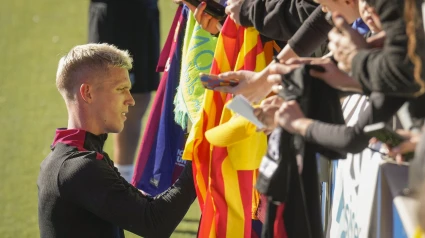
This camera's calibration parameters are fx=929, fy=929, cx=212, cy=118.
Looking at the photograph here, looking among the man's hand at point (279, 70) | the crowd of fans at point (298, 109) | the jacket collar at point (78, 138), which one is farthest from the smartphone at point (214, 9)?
the man's hand at point (279, 70)

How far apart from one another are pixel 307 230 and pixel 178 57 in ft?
6.29

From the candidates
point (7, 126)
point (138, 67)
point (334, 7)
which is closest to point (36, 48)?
point (7, 126)

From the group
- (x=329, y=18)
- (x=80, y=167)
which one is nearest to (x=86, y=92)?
(x=80, y=167)

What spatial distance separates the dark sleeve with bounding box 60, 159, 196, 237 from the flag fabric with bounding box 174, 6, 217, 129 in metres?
0.73

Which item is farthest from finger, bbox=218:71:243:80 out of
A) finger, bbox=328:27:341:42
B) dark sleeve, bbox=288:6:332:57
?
finger, bbox=328:27:341:42

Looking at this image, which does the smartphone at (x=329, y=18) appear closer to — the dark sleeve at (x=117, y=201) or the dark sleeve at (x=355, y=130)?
the dark sleeve at (x=355, y=130)

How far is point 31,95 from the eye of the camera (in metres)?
8.68

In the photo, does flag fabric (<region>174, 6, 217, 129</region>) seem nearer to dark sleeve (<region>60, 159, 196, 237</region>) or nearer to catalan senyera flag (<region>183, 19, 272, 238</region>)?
catalan senyera flag (<region>183, 19, 272, 238</region>)

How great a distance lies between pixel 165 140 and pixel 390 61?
2232 millimetres

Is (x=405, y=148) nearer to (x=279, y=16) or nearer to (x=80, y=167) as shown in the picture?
(x=279, y=16)

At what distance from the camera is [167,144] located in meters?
4.45

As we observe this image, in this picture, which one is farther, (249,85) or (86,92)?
(86,92)

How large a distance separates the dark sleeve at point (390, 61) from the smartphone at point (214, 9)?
60.5 inches

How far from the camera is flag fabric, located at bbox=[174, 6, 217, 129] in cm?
402
